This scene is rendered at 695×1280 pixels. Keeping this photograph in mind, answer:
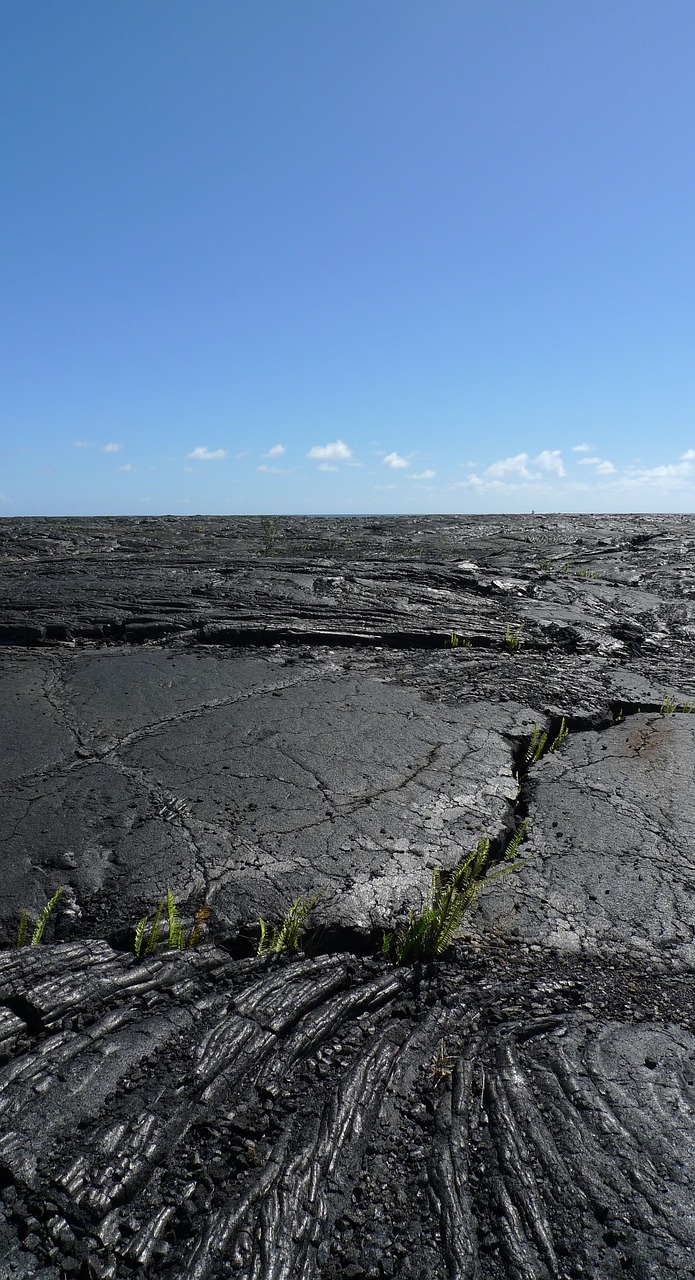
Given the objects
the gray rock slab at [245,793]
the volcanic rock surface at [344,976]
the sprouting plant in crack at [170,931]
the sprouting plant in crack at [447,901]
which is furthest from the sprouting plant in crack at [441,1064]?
the sprouting plant in crack at [170,931]

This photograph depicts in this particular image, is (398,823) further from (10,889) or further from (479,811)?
(10,889)

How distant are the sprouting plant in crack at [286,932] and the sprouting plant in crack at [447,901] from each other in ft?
1.05

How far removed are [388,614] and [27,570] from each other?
467cm

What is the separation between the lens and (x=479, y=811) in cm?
319

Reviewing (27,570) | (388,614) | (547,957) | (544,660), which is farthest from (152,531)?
(547,957)

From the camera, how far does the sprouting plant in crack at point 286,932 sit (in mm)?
2252

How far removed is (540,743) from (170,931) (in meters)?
2.35

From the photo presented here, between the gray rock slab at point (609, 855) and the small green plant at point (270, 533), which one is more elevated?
the small green plant at point (270, 533)

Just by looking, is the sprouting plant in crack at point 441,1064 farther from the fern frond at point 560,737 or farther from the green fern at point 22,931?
the fern frond at point 560,737

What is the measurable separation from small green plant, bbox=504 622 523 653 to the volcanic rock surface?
290 mm

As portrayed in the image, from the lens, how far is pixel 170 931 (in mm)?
2295

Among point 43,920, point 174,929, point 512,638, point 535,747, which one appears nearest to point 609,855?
point 535,747

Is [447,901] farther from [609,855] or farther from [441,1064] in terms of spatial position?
[609,855]

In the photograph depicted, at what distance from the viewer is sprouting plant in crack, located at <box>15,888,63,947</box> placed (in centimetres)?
227
